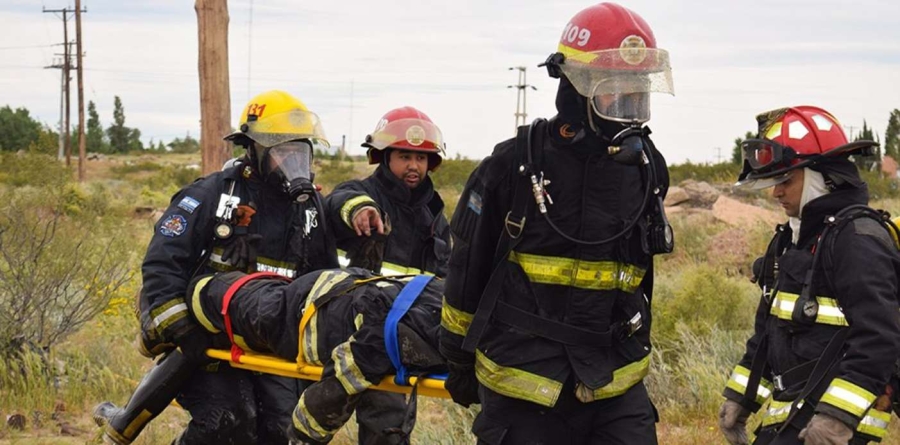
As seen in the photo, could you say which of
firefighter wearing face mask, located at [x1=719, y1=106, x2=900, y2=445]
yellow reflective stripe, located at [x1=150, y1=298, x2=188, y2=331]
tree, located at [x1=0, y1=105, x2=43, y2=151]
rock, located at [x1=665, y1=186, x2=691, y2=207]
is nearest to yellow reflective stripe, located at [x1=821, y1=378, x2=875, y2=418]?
firefighter wearing face mask, located at [x1=719, y1=106, x2=900, y2=445]

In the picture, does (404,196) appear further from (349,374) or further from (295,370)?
(349,374)

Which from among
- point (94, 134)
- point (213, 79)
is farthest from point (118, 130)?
point (213, 79)

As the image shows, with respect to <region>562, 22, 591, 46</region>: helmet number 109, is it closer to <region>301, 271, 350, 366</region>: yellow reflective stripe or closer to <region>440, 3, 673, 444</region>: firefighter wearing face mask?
<region>440, 3, 673, 444</region>: firefighter wearing face mask

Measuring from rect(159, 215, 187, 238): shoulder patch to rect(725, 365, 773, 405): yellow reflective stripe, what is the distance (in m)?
2.58

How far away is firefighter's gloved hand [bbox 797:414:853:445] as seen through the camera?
3484 mm

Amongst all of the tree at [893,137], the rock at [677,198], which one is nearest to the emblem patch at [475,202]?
the rock at [677,198]

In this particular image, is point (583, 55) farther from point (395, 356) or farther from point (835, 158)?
point (395, 356)

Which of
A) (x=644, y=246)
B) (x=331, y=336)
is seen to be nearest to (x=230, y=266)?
(x=331, y=336)

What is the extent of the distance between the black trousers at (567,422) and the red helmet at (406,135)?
2.72 metres

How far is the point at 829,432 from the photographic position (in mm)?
3488

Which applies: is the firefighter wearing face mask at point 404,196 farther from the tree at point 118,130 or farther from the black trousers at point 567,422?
the tree at point 118,130

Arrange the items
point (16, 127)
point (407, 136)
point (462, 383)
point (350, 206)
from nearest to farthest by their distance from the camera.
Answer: point (462, 383)
point (350, 206)
point (407, 136)
point (16, 127)

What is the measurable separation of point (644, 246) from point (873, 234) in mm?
A: 775

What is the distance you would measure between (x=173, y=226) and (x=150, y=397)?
92 centimetres
